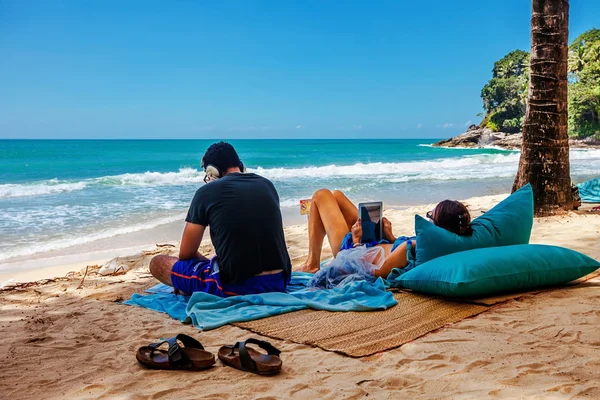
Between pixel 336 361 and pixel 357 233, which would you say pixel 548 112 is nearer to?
pixel 357 233

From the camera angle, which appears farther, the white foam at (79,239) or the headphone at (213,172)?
the white foam at (79,239)

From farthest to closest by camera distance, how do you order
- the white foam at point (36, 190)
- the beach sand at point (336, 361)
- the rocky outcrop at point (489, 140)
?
the rocky outcrop at point (489, 140)
the white foam at point (36, 190)
the beach sand at point (336, 361)

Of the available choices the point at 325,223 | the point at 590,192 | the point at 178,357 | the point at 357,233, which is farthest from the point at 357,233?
the point at 590,192

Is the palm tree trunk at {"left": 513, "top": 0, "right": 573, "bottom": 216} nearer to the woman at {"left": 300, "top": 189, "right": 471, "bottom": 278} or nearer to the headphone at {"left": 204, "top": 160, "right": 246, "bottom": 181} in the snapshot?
the woman at {"left": 300, "top": 189, "right": 471, "bottom": 278}

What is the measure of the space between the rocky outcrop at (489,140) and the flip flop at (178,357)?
3810cm

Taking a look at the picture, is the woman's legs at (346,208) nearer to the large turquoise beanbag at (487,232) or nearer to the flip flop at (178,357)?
the large turquoise beanbag at (487,232)

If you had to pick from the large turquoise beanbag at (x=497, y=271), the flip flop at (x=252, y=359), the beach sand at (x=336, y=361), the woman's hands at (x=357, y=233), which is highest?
the woman's hands at (x=357, y=233)

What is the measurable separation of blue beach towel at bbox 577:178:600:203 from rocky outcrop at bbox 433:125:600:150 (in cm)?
2986

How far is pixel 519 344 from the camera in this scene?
2.79 m

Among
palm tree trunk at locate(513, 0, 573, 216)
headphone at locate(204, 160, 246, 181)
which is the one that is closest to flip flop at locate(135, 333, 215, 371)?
headphone at locate(204, 160, 246, 181)

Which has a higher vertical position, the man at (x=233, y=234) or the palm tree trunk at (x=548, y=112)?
the palm tree trunk at (x=548, y=112)

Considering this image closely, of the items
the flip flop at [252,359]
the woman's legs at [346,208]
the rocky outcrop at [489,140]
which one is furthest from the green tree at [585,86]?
the flip flop at [252,359]

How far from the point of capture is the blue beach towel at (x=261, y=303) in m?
3.49

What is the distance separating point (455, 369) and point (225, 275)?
6.17ft
